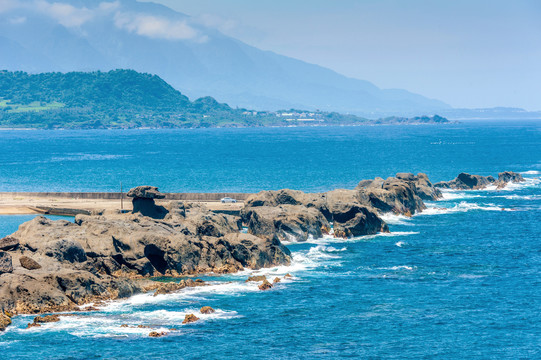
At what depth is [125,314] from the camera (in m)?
57.9

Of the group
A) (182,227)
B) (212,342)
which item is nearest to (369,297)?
(212,342)

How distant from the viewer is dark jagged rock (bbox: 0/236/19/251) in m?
68.1

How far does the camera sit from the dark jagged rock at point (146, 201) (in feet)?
294

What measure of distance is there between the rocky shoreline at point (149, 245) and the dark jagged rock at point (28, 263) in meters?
0.09

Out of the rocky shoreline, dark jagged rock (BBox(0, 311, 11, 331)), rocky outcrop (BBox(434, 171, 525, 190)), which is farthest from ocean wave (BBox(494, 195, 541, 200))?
dark jagged rock (BBox(0, 311, 11, 331))

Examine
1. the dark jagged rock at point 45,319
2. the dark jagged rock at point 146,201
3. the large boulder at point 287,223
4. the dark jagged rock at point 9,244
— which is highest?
the dark jagged rock at point 146,201

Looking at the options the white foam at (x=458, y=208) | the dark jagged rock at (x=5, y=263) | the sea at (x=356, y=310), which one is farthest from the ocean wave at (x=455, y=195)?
the dark jagged rock at (x=5, y=263)

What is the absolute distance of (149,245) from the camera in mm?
71938

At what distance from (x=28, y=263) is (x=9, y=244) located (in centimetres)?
653

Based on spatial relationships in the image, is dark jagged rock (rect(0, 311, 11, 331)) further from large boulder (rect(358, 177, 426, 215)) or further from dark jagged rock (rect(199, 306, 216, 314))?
large boulder (rect(358, 177, 426, 215))

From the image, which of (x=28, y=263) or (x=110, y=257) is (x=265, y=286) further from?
(x=28, y=263)

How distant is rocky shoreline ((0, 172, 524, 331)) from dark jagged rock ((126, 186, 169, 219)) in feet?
0.41

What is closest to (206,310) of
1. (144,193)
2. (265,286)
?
(265,286)

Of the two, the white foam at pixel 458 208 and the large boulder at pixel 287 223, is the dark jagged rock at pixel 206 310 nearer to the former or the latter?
the large boulder at pixel 287 223
